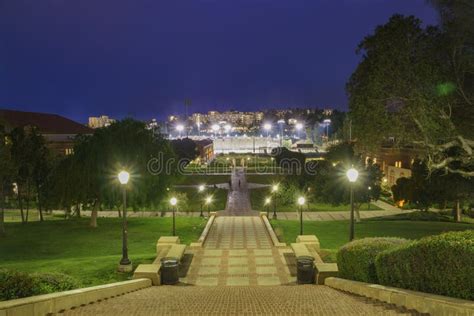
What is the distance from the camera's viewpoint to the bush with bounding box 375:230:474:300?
7.48 m

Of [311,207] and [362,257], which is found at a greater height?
[362,257]

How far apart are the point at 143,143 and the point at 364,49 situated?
15478mm

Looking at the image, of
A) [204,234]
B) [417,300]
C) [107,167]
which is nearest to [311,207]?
[204,234]

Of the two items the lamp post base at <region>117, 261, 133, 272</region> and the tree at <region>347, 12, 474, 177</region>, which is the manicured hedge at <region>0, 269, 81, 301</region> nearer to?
the lamp post base at <region>117, 261, 133, 272</region>

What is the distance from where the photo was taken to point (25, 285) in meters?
8.28

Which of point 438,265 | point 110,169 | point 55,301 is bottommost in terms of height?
point 55,301

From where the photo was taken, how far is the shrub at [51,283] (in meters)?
8.88

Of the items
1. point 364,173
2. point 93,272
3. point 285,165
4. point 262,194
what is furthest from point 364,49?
point 285,165

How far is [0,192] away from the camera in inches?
1124

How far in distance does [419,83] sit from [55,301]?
1460 cm

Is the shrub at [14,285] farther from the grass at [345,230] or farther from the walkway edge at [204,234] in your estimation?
the grass at [345,230]

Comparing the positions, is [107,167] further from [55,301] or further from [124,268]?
[55,301]

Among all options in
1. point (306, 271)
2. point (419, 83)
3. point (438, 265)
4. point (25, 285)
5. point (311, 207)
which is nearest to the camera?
point (438, 265)

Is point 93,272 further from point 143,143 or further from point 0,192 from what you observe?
point 0,192
